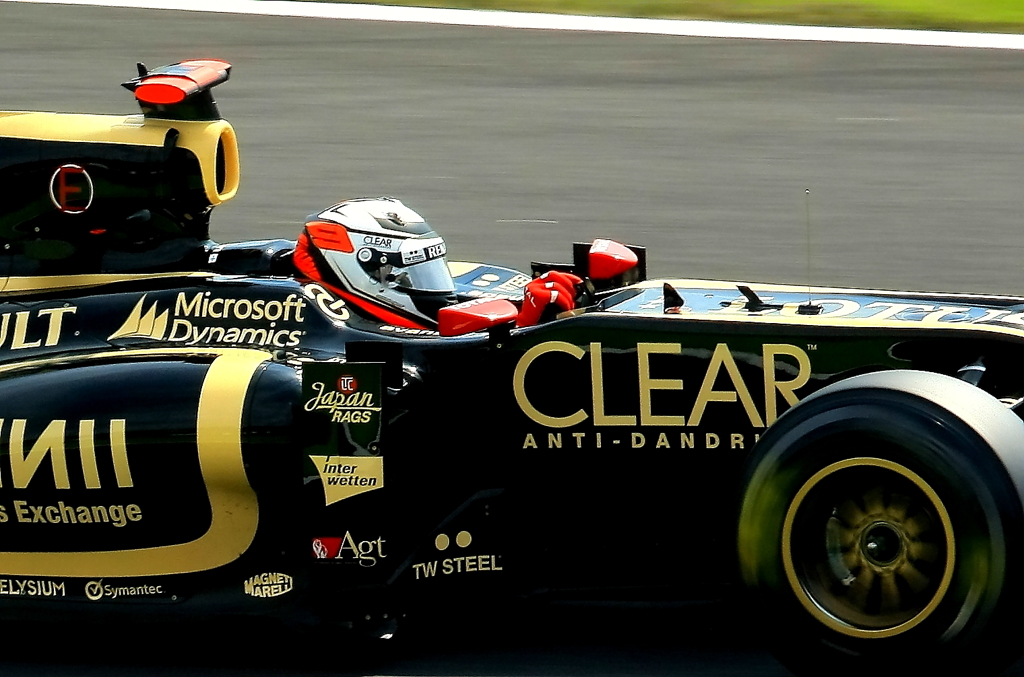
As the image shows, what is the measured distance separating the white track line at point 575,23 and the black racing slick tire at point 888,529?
9.86 metres

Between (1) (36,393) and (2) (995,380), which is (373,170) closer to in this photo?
(1) (36,393)

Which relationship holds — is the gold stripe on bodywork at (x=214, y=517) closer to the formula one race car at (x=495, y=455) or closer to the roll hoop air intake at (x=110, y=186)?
the formula one race car at (x=495, y=455)

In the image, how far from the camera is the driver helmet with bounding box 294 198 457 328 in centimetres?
596

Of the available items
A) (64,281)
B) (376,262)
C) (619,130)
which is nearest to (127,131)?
(64,281)

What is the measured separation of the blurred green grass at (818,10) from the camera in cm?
1408

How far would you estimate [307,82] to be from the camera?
13.1 m

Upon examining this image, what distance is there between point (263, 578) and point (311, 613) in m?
0.19

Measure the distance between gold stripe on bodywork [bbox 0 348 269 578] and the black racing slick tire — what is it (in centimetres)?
161

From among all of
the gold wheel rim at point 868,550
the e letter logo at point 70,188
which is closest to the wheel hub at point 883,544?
the gold wheel rim at point 868,550

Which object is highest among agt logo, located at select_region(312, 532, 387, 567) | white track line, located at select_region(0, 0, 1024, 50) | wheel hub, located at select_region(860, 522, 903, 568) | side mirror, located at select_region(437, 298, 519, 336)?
white track line, located at select_region(0, 0, 1024, 50)

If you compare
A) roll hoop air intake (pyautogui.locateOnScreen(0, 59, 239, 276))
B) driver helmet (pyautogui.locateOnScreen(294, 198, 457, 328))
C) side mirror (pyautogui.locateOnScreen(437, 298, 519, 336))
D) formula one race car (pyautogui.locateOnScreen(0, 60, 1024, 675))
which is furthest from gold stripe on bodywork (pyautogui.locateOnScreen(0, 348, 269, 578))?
roll hoop air intake (pyautogui.locateOnScreen(0, 59, 239, 276))

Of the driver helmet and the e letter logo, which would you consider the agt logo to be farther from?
the e letter logo

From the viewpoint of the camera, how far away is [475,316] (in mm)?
5152

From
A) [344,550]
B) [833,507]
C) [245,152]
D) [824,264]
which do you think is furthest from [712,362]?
[245,152]
